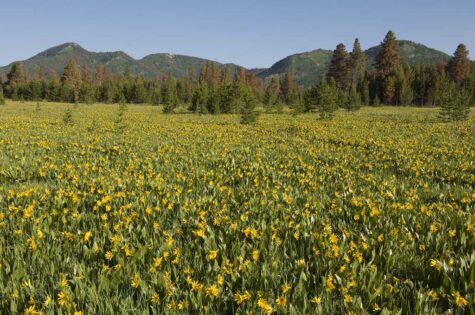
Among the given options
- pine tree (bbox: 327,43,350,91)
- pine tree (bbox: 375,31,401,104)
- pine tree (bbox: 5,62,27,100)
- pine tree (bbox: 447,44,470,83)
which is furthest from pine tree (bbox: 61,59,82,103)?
pine tree (bbox: 447,44,470,83)

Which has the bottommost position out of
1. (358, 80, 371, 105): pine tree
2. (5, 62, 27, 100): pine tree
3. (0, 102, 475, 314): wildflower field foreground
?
(0, 102, 475, 314): wildflower field foreground

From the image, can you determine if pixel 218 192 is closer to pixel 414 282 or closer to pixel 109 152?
pixel 414 282

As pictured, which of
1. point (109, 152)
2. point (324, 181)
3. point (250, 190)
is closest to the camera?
point (250, 190)

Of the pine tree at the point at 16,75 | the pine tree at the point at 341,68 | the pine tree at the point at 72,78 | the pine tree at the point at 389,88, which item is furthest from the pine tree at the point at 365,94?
the pine tree at the point at 16,75

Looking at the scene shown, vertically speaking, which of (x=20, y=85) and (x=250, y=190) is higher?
(x=20, y=85)

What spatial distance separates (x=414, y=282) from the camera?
341 cm

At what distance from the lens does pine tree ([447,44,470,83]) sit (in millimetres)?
84369

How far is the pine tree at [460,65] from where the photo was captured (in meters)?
84.4

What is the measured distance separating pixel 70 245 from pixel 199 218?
1.68 m

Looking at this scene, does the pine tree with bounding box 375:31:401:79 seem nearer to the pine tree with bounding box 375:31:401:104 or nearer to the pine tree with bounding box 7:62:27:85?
the pine tree with bounding box 375:31:401:104

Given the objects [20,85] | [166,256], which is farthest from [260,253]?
[20,85]

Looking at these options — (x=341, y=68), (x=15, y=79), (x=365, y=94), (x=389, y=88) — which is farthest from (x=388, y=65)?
(x=15, y=79)

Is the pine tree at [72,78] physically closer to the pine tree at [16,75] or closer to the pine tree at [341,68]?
the pine tree at [16,75]

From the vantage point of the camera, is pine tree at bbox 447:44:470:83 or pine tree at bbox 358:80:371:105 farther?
pine tree at bbox 447:44:470:83
